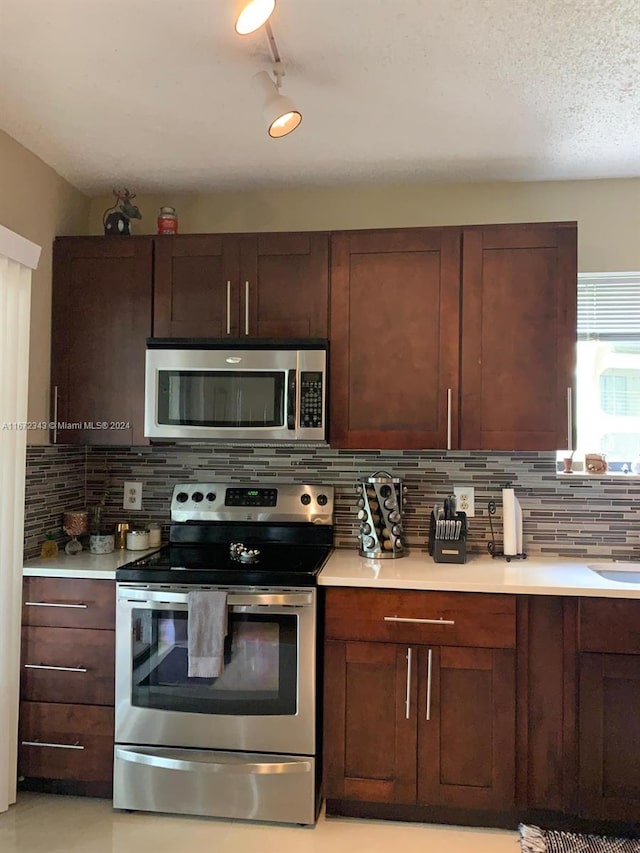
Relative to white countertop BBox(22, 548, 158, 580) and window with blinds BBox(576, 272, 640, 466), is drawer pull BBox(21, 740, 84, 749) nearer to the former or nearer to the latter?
white countertop BBox(22, 548, 158, 580)

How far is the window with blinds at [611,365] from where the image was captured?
2732 millimetres

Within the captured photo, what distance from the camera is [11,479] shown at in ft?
Answer: 7.70

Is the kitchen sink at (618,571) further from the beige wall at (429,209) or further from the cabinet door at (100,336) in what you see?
the cabinet door at (100,336)

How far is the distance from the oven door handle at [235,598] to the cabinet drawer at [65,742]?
0.44 m

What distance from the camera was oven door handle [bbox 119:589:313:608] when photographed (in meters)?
2.19

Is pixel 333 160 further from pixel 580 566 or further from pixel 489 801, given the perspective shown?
pixel 489 801

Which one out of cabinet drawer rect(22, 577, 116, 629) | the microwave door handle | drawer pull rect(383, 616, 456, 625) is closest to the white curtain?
cabinet drawer rect(22, 577, 116, 629)

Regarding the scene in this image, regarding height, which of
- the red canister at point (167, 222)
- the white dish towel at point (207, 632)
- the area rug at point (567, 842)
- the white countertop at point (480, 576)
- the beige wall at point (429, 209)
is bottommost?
the area rug at point (567, 842)

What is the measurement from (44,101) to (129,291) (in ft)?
2.47

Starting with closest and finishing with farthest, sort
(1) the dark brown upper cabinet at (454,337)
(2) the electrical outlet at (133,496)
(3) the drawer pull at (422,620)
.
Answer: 1. (3) the drawer pull at (422,620)
2. (1) the dark brown upper cabinet at (454,337)
3. (2) the electrical outlet at (133,496)

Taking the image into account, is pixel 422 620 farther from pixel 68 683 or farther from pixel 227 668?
pixel 68 683

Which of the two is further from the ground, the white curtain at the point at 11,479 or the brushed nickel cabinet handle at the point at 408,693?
the white curtain at the point at 11,479

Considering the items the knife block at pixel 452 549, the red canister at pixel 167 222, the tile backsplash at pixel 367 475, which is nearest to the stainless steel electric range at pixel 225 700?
the knife block at pixel 452 549

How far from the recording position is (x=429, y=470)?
2.77 metres
